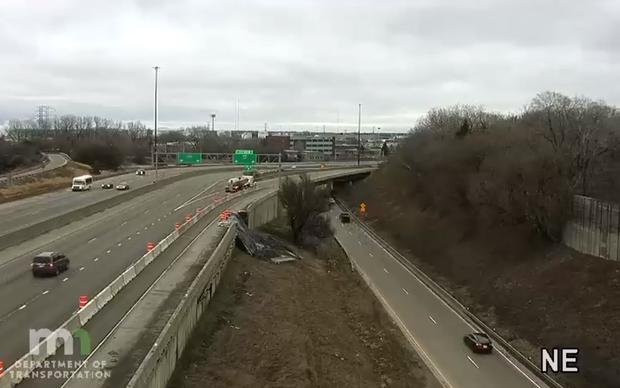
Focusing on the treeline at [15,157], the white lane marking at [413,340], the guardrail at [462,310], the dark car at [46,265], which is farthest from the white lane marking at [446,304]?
the treeline at [15,157]

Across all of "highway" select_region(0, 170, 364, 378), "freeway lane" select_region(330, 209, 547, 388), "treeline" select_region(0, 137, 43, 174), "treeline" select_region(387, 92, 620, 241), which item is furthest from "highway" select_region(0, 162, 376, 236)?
"treeline" select_region(0, 137, 43, 174)

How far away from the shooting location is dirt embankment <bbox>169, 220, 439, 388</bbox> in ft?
80.7

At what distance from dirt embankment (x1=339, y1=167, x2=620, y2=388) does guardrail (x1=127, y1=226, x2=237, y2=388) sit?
18.5 meters

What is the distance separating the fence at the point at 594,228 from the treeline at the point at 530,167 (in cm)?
114

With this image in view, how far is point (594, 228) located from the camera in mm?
43031

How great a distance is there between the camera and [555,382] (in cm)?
3042

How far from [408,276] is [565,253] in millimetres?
14083

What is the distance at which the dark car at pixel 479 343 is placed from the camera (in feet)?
112

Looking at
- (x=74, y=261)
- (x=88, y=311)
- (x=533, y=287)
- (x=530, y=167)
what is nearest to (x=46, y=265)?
(x=74, y=261)

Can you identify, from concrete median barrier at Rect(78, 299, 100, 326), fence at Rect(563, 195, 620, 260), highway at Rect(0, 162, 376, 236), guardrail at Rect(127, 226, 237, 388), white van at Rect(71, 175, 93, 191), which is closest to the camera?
guardrail at Rect(127, 226, 237, 388)

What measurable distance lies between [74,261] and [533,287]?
99.7ft

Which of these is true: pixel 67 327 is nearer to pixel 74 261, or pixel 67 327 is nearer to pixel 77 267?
pixel 77 267

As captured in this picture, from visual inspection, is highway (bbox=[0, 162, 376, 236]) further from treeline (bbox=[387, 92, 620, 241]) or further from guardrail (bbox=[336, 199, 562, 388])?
treeline (bbox=[387, 92, 620, 241])

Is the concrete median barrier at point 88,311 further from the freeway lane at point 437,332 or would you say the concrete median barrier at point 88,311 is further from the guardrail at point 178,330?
the freeway lane at point 437,332
